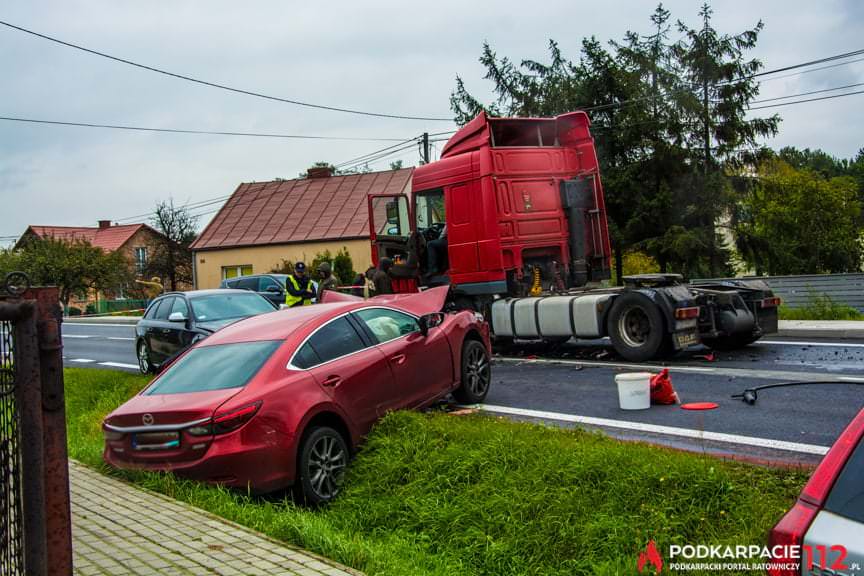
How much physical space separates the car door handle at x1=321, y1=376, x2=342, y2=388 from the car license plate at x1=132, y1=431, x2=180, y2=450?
124cm

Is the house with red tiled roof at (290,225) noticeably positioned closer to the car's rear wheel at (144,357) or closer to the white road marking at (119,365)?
the white road marking at (119,365)

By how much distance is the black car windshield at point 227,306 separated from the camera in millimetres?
13758

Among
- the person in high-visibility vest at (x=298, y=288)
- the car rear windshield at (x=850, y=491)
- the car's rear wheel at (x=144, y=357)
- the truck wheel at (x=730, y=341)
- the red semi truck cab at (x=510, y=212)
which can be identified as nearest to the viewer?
the car rear windshield at (x=850, y=491)

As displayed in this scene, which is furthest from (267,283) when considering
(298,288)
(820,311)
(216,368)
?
(216,368)

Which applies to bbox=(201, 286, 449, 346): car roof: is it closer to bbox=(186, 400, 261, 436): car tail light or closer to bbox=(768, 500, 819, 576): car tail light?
bbox=(186, 400, 261, 436): car tail light

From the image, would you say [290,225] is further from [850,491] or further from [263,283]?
[850,491]

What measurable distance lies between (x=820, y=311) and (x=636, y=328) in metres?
6.65

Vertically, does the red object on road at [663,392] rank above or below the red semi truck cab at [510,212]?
below

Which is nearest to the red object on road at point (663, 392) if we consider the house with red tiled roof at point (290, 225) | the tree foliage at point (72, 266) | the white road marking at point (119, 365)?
the white road marking at point (119, 365)

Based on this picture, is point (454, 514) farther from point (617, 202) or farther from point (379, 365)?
point (617, 202)

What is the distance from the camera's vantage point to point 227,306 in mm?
14117

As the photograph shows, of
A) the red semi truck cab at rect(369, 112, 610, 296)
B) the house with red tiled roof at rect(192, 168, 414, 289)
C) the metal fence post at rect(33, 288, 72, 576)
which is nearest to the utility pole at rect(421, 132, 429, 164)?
the house with red tiled roof at rect(192, 168, 414, 289)

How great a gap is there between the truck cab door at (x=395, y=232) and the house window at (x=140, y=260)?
4244 cm

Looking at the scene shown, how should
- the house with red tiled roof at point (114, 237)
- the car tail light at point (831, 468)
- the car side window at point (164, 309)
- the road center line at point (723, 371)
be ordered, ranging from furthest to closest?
the house with red tiled roof at point (114, 237) < the car side window at point (164, 309) < the road center line at point (723, 371) < the car tail light at point (831, 468)
